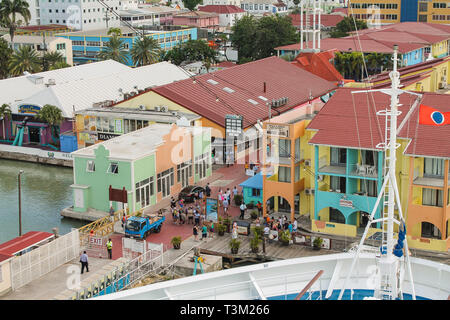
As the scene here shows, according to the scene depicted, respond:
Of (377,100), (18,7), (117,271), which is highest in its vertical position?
(18,7)

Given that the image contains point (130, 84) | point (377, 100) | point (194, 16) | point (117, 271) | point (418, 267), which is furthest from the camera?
point (194, 16)

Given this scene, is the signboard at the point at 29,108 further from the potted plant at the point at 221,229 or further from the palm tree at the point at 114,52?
the palm tree at the point at 114,52

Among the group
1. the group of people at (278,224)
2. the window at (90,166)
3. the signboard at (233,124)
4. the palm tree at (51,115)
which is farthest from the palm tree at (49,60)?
the group of people at (278,224)

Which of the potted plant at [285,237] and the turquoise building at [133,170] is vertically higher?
the turquoise building at [133,170]

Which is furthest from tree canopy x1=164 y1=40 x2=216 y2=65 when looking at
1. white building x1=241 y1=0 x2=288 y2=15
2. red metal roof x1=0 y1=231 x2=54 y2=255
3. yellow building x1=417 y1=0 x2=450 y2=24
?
white building x1=241 y1=0 x2=288 y2=15
